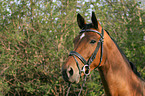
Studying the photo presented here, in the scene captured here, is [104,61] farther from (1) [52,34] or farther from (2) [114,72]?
(1) [52,34]

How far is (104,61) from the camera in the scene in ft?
7.25

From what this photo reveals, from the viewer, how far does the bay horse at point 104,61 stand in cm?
203

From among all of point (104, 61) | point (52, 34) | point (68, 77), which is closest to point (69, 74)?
point (68, 77)

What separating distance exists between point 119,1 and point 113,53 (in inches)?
212

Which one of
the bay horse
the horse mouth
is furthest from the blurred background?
the horse mouth

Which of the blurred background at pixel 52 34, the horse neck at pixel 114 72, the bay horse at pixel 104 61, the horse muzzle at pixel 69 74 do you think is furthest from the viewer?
the blurred background at pixel 52 34

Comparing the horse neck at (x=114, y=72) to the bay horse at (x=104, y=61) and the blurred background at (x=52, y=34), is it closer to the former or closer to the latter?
the bay horse at (x=104, y=61)

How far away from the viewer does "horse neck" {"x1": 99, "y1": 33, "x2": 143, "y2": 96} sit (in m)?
2.16

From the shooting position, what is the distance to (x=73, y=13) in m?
6.93

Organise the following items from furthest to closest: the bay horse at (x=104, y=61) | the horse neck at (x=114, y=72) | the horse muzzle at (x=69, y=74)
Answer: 1. the horse neck at (x=114, y=72)
2. the bay horse at (x=104, y=61)
3. the horse muzzle at (x=69, y=74)

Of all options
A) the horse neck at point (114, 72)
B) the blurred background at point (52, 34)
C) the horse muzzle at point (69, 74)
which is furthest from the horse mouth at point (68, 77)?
the blurred background at point (52, 34)

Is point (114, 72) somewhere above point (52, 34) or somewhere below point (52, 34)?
below

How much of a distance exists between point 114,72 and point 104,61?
0.20 meters

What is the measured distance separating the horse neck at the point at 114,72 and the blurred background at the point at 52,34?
382cm
